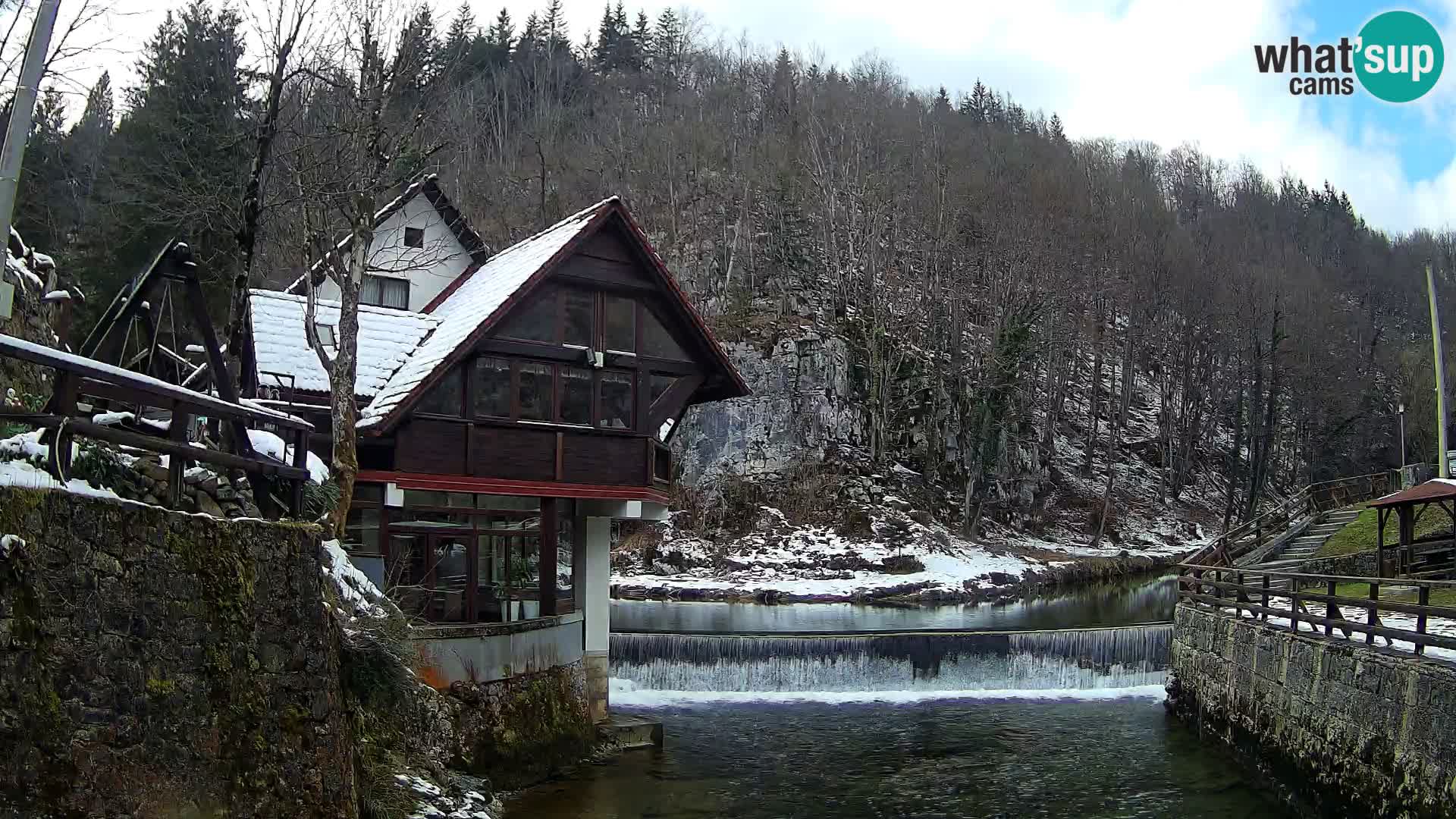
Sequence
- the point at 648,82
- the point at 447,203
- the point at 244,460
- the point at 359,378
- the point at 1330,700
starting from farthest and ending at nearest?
the point at 648,82 < the point at 447,203 < the point at 359,378 < the point at 1330,700 < the point at 244,460

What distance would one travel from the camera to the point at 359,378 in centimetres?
2061

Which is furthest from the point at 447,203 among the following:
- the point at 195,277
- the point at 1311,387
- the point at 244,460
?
the point at 1311,387

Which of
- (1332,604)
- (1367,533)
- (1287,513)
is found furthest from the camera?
(1287,513)

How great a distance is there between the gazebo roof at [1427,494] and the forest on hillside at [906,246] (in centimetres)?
2654

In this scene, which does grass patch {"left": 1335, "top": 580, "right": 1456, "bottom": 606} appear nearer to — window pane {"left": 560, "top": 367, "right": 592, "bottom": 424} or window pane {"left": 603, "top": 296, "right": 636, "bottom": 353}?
window pane {"left": 603, "top": 296, "right": 636, "bottom": 353}

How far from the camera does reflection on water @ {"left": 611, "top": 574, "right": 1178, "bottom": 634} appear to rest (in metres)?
34.2

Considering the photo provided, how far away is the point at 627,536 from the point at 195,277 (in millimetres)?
35216

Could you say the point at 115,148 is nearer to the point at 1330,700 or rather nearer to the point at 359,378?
the point at 359,378

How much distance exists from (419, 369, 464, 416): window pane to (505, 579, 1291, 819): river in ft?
20.7

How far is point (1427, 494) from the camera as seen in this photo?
2583 centimetres

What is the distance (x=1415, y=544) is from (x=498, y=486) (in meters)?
22.1

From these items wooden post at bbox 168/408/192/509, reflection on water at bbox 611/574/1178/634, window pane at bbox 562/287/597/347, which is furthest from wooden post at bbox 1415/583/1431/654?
reflection on water at bbox 611/574/1178/634

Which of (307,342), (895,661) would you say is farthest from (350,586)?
(895,661)

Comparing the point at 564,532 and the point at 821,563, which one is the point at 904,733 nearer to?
the point at 564,532
